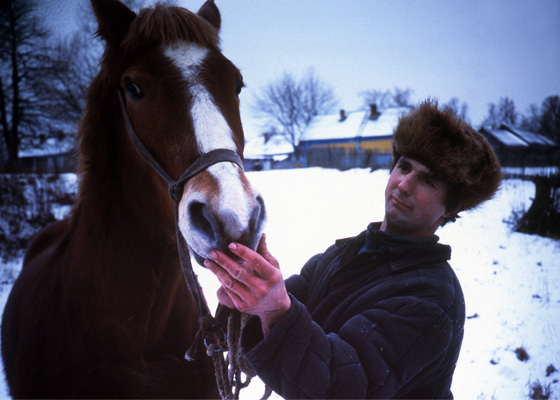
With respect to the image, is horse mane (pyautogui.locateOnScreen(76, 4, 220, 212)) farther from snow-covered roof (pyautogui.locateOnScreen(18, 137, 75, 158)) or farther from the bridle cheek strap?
snow-covered roof (pyautogui.locateOnScreen(18, 137, 75, 158))

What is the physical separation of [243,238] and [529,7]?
2.60 meters

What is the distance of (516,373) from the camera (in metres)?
2.43

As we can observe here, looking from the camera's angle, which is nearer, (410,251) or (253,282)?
(253,282)

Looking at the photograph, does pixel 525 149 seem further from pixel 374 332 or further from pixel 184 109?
pixel 184 109

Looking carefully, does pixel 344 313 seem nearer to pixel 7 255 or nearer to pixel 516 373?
pixel 516 373

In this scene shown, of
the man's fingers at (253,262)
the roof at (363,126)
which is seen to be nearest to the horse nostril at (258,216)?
the man's fingers at (253,262)

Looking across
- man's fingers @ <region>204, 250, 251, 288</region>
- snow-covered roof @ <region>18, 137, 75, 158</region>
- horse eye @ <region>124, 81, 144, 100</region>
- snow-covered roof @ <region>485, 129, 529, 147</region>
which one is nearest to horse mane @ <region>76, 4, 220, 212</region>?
horse eye @ <region>124, 81, 144, 100</region>

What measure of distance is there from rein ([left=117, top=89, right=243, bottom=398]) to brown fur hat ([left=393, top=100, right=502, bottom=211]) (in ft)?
2.56

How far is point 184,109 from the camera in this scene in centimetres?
113

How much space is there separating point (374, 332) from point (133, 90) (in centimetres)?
130

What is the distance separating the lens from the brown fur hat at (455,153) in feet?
4.18

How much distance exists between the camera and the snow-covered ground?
7.78 feet

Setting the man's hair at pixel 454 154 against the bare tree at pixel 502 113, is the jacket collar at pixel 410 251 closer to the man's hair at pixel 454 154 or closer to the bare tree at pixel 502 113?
the man's hair at pixel 454 154

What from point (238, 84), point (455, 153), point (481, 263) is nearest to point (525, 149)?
point (481, 263)
